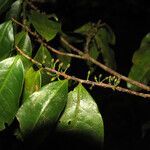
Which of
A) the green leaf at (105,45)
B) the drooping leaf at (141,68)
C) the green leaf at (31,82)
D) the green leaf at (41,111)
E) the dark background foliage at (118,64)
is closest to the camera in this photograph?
the green leaf at (41,111)

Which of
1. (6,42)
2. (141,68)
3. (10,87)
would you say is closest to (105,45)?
(141,68)

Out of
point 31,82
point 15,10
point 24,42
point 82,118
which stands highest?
point 15,10

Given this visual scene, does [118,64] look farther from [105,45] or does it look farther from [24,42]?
[24,42]

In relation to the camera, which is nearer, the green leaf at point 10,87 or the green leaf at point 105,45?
the green leaf at point 10,87

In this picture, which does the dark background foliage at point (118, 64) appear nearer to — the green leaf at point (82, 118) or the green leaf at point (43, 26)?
the green leaf at point (82, 118)

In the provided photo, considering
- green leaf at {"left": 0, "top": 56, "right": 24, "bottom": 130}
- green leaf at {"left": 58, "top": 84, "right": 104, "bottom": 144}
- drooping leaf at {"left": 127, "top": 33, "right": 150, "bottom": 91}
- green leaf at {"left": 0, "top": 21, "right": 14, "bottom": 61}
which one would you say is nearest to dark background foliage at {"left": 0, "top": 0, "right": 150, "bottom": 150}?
green leaf at {"left": 58, "top": 84, "right": 104, "bottom": 144}

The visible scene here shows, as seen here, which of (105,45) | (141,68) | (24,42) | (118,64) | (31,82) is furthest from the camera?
(118,64)

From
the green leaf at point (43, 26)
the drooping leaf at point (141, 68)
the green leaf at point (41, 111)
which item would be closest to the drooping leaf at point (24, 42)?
the green leaf at point (43, 26)

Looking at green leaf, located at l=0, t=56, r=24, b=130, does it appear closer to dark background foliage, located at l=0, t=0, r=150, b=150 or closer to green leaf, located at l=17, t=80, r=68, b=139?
green leaf, located at l=17, t=80, r=68, b=139
